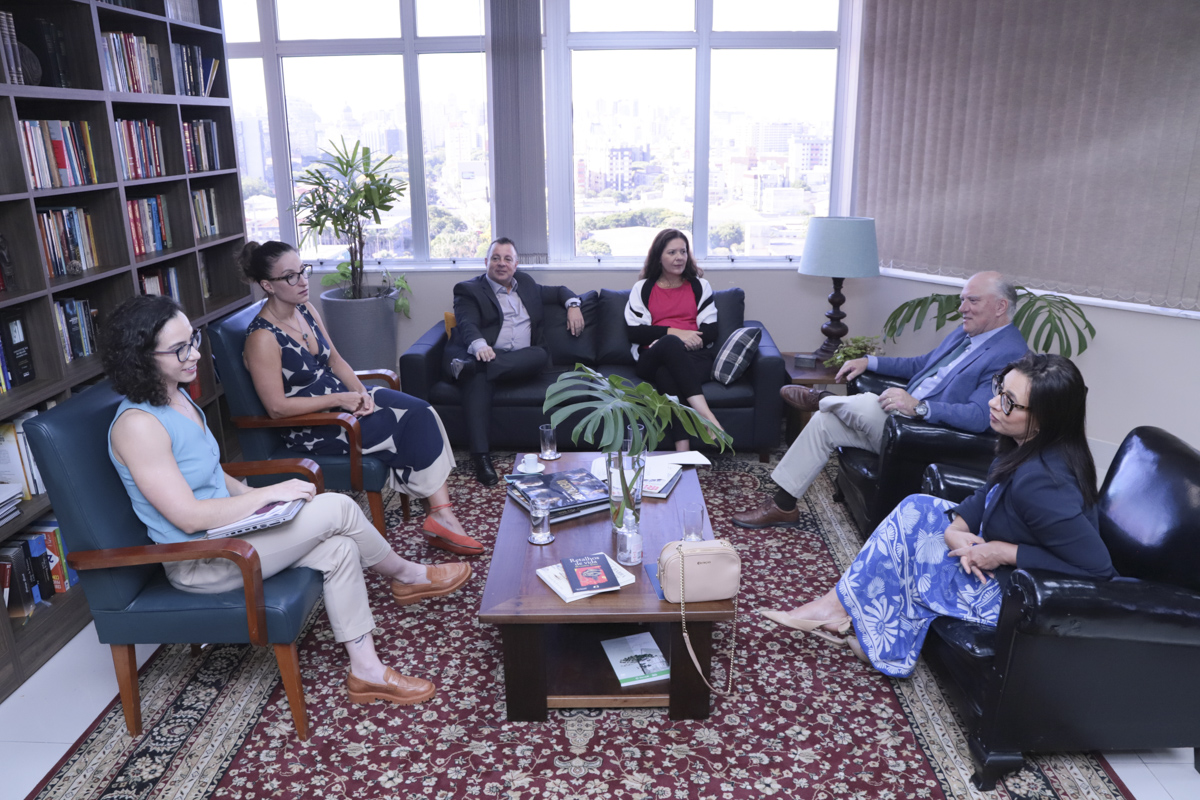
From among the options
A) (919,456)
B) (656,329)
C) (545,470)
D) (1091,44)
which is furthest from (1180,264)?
(545,470)

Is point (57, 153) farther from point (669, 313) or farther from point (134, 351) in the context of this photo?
point (669, 313)

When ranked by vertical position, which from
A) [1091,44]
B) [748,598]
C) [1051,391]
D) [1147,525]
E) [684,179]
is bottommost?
[748,598]

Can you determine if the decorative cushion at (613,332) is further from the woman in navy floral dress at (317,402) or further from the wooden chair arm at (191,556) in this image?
the wooden chair arm at (191,556)

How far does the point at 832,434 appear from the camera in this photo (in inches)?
140

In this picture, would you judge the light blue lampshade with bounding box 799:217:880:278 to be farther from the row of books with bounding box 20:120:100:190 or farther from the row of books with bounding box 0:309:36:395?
the row of books with bounding box 0:309:36:395

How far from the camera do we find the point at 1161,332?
3.90 metres

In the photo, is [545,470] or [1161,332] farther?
[1161,332]

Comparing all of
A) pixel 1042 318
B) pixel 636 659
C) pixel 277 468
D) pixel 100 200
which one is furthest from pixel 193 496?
pixel 1042 318

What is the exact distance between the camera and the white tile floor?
7.23ft

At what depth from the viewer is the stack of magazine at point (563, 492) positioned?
9.36ft

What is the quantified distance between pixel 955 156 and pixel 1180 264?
131cm

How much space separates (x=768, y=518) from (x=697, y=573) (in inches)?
58.1

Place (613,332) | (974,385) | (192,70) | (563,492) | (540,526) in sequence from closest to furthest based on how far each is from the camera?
(540,526)
(563,492)
(974,385)
(192,70)
(613,332)

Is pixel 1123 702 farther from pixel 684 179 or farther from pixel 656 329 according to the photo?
pixel 684 179
